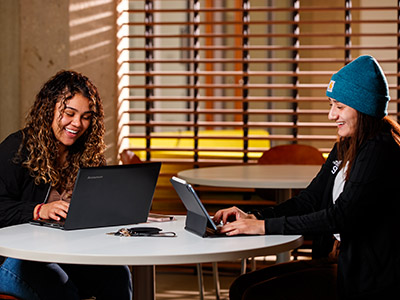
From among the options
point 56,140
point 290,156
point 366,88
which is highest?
point 366,88

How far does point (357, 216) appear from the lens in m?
2.22

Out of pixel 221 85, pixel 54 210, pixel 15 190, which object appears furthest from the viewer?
pixel 221 85

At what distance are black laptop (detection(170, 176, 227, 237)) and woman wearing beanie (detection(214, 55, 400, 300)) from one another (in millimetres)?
54

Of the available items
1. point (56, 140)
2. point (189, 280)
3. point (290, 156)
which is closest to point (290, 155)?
point (290, 156)

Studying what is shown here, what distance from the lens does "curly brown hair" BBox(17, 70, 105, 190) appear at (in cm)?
274

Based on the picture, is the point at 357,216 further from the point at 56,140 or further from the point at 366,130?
the point at 56,140

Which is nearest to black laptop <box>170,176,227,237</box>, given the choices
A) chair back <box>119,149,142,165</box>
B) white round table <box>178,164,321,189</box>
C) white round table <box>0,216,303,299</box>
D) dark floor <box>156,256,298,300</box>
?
white round table <box>0,216,303,299</box>

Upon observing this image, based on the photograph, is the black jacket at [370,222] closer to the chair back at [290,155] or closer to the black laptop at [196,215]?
the black laptop at [196,215]

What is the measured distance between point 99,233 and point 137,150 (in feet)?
11.1

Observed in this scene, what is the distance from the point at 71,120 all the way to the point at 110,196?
1.94ft

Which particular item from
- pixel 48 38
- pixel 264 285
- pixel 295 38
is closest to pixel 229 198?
pixel 295 38

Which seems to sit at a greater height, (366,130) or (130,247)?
(366,130)

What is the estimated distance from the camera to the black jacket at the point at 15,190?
8.54ft

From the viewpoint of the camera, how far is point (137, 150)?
A: 5.73 m
